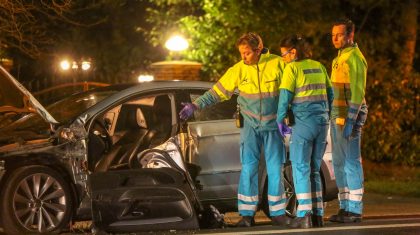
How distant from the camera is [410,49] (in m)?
16.0

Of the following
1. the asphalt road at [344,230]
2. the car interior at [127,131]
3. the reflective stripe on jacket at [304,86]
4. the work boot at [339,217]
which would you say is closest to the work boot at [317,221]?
the asphalt road at [344,230]

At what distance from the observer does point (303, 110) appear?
316 inches

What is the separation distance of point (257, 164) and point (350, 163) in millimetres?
916

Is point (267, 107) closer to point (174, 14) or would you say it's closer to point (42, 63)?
point (174, 14)

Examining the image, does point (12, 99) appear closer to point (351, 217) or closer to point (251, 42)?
point (251, 42)

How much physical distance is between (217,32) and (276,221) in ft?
28.1

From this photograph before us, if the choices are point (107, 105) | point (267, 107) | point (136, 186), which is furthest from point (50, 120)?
point (267, 107)

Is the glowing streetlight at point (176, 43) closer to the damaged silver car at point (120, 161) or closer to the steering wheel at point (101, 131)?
the damaged silver car at point (120, 161)

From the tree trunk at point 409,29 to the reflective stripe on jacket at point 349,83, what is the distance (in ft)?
23.7

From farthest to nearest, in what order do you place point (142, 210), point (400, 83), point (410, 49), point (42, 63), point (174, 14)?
point (42, 63), point (174, 14), point (410, 49), point (400, 83), point (142, 210)

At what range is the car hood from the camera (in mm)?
8883

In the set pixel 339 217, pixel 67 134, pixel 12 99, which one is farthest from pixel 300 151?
pixel 12 99

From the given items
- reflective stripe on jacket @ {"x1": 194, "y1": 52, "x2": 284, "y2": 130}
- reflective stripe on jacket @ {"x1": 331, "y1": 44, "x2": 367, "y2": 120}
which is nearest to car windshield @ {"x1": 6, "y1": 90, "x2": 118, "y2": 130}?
reflective stripe on jacket @ {"x1": 194, "y1": 52, "x2": 284, "y2": 130}

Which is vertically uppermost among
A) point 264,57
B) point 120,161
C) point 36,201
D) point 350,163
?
point 264,57
